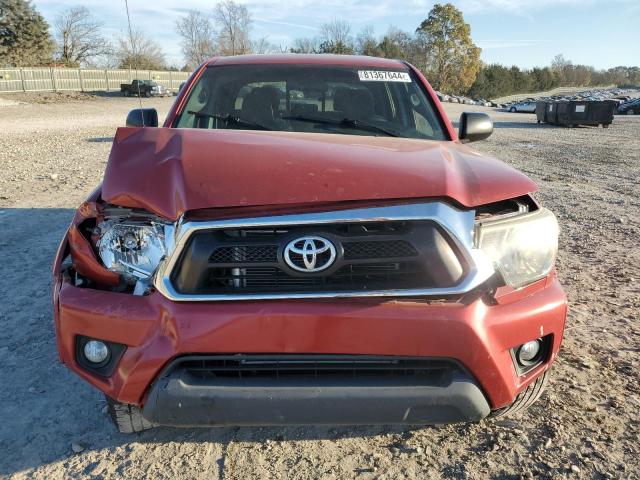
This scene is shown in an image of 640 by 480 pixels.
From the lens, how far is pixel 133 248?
6.62ft

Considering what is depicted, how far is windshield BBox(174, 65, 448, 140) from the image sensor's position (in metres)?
3.28

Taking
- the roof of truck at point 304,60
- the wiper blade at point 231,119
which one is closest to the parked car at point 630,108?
the roof of truck at point 304,60

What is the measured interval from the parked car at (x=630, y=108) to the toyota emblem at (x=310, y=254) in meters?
43.1

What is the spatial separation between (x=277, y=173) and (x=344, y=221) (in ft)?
1.16

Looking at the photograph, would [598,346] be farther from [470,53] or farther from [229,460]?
[470,53]

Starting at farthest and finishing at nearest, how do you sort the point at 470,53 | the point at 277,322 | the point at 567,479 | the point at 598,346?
the point at 470,53, the point at 598,346, the point at 567,479, the point at 277,322

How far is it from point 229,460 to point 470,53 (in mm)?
73370

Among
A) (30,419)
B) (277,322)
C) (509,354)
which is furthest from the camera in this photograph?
(30,419)

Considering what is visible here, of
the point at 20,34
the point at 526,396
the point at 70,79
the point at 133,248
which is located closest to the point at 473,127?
the point at 526,396

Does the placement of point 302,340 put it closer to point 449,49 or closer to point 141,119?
point 141,119

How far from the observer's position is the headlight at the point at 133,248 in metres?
1.98

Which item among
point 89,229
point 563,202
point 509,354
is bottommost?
point 563,202

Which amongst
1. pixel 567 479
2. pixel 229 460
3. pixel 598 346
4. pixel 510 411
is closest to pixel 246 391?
pixel 229 460

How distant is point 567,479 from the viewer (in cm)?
215
